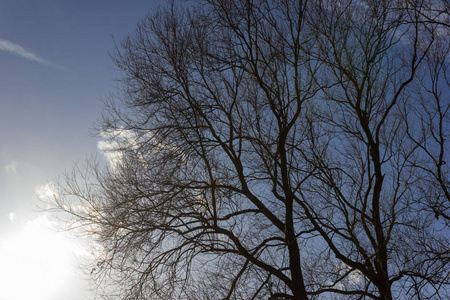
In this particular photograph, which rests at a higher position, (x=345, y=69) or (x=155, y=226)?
(x=345, y=69)

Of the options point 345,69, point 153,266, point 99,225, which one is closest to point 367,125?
point 345,69

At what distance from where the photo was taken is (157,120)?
6.74m

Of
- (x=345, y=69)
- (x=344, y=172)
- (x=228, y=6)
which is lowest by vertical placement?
(x=344, y=172)

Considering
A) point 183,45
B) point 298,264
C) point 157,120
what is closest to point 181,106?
point 157,120

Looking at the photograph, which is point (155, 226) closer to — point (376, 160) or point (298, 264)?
point (298, 264)

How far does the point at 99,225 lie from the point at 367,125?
17.3 ft

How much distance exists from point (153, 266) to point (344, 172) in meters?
3.97

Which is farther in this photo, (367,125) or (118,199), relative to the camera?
(367,125)

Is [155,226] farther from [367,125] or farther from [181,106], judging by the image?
[367,125]

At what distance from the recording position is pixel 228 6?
6480 millimetres

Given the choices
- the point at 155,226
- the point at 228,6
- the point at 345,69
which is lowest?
the point at 155,226

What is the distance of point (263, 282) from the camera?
673cm

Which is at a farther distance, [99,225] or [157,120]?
[157,120]

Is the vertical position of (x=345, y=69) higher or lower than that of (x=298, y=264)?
higher
